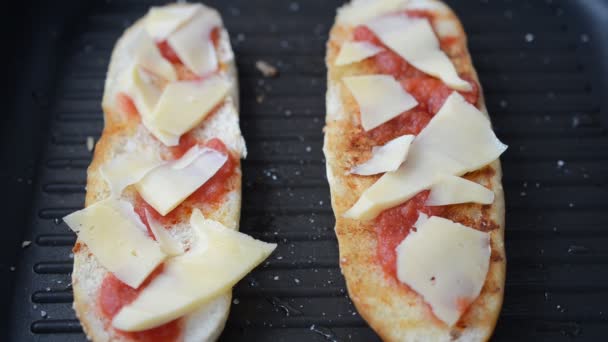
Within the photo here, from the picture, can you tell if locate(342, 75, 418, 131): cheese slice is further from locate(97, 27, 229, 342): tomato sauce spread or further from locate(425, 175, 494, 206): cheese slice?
locate(97, 27, 229, 342): tomato sauce spread

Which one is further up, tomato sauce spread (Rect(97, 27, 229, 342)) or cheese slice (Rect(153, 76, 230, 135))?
cheese slice (Rect(153, 76, 230, 135))

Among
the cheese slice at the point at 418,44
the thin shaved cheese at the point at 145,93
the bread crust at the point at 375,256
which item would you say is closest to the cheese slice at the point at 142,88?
the thin shaved cheese at the point at 145,93

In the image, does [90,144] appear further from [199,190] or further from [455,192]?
[455,192]

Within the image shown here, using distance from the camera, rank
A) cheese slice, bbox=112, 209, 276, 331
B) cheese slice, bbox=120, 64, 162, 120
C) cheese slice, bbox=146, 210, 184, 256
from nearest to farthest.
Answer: cheese slice, bbox=112, 209, 276, 331 → cheese slice, bbox=146, 210, 184, 256 → cheese slice, bbox=120, 64, 162, 120

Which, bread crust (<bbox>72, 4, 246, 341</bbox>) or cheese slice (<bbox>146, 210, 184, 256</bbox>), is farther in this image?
cheese slice (<bbox>146, 210, 184, 256</bbox>)

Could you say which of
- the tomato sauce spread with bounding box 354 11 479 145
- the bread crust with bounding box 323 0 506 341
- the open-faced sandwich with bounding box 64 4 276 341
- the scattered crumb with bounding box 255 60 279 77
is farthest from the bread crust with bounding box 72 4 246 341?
the tomato sauce spread with bounding box 354 11 479 145

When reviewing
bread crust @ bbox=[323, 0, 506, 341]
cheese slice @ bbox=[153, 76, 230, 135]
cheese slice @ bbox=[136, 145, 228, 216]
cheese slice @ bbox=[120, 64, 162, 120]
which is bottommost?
bread crust @ bbox=[323, 0, 506, 341]

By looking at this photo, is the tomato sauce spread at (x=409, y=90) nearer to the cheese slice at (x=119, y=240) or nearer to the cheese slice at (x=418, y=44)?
the cheese slice at (x=418, y=44)

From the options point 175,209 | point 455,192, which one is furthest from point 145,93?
point 455,192
